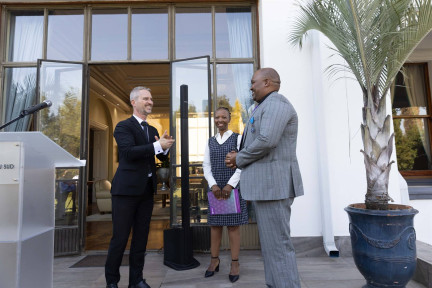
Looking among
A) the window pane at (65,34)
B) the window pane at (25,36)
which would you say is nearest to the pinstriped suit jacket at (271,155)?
the window pane at (65,34)

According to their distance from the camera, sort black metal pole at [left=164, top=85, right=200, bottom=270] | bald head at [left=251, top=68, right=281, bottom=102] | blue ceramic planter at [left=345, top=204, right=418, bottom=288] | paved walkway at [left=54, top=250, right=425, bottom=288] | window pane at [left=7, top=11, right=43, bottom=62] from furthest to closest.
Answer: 1. window pane at [left=7, top=11, right=43, bottom=62]
2. black metal pole at [left=164, top=85, right=200, bottom=270]
3. paved walkway at [left=54, top=250, right=425, bottom=288]
4. blue ceramic planter at [left=345, top=204, right=418, bottom=288]
5. bald head at [left=251, top=68, right=281, bottom=102]

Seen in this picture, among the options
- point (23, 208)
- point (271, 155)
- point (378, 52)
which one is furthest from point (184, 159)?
point (378, 52)

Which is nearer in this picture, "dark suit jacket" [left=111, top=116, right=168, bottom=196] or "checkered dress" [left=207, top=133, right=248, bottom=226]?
"dark suit jacket" [left=111, top=116, right=168, bottom=196]

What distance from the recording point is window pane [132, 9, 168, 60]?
4301mm

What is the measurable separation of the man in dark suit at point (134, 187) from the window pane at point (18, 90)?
2544mm

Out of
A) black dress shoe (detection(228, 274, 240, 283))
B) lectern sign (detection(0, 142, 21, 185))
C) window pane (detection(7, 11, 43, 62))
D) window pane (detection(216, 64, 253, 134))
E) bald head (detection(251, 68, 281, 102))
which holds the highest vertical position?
window pane (detection(7, 11, 43, 62))

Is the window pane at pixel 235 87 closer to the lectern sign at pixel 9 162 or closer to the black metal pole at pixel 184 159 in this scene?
the black metal pole at pixel 184 159

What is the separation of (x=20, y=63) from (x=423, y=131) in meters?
6.65

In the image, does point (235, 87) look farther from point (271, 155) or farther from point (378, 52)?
point (271, 155)

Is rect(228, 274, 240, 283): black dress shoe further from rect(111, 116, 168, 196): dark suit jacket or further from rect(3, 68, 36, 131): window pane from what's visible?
rect(3, 68, 36, 131): window pane

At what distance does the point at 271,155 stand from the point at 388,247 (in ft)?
4.58

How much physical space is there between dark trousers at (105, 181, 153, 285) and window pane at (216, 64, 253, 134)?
2.07 metres

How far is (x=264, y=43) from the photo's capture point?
3836 mm

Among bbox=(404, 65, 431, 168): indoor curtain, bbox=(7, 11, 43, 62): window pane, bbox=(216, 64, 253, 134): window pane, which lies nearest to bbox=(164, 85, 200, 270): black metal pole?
bbox=(216, 64, 253, 134): window pane
